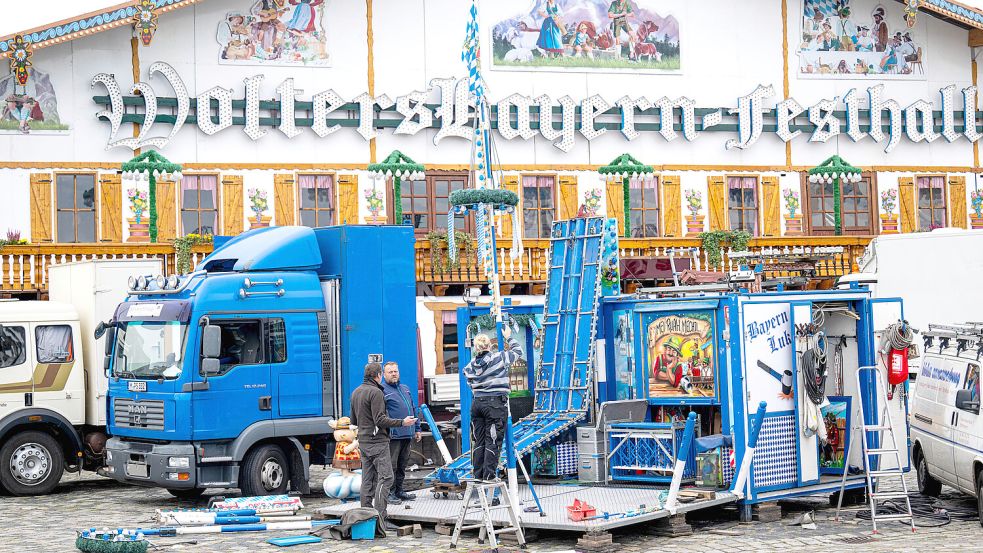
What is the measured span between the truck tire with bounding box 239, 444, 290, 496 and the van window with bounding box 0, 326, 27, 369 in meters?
4.07

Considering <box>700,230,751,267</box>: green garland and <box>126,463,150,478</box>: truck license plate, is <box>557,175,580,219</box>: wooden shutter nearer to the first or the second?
<box>700,230,751,267</box>: green garland

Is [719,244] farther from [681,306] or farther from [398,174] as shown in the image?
[681,306]

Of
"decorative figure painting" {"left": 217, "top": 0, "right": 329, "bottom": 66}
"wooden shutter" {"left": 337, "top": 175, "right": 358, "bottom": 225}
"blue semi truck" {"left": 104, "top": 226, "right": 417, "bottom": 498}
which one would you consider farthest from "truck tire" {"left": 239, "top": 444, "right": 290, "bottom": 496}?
"decorative figure painting" {"left": 217, "top": 0, "right": 329, "bottom": 66}

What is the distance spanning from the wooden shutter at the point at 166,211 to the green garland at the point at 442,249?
539 centimetres

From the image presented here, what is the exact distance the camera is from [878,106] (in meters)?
34.0

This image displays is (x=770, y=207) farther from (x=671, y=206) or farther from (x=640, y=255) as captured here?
(x=640, y=255)

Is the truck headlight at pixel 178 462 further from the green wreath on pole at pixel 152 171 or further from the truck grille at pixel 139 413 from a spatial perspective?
the green wreath on pole at pixel 152 171

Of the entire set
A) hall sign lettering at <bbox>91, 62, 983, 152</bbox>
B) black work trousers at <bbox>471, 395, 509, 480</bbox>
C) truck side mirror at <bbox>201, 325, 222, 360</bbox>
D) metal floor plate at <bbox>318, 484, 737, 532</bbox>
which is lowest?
metal floor plate at <bbox>318, 484, 737, 532</bbox>

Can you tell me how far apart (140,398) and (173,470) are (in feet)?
3.74

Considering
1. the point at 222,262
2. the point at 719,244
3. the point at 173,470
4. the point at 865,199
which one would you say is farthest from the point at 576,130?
the point at 173,470

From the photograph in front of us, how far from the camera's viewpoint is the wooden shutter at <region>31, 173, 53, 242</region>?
28.6 m

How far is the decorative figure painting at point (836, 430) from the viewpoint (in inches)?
650

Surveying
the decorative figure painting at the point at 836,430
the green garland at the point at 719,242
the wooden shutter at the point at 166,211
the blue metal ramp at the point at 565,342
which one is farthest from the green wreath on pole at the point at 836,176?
the decorative figure painting at the point at 836,430

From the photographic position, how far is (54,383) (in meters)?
19.5
